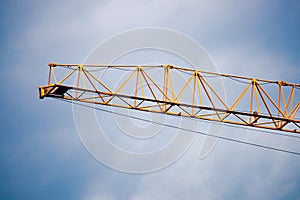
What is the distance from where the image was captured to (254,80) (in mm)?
39375

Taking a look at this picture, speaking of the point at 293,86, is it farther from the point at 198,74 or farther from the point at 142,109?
the point at 142,109

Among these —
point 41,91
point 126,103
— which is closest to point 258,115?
point 126,103

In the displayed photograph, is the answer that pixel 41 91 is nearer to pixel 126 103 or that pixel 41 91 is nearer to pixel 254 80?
pixel 126 103

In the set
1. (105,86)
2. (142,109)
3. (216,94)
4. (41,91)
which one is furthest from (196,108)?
(41,91)

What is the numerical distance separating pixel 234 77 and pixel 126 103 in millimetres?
9664

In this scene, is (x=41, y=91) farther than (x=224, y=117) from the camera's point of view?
No

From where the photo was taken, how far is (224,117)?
Result: 129 feet

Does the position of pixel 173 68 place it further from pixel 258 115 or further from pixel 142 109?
pixel 258 115

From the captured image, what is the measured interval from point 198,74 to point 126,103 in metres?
6.55

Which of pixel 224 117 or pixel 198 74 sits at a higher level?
pixel 198 74

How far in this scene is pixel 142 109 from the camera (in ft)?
127

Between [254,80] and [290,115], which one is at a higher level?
[254,80]

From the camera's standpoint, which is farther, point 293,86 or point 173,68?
point 293,86

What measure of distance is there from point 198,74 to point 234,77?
361cm
